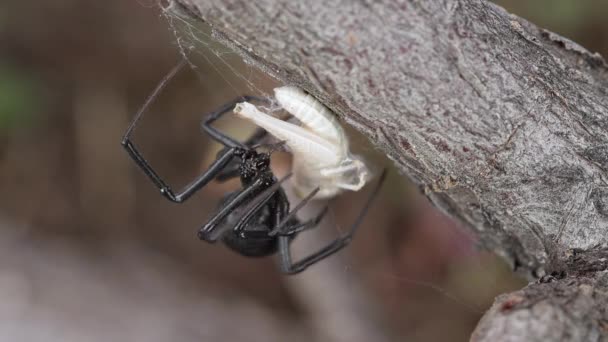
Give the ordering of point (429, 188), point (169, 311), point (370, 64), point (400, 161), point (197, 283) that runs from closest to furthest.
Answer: point (370, 64), point (400, 161), point (429, 188), point (169, 311), point (197, 283)

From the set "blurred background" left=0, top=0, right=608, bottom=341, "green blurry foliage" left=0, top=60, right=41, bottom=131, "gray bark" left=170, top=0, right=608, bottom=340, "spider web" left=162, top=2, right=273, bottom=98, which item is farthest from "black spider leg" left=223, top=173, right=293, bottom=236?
"green blurry foliage" left=0, top=60, right=41, bottom=131

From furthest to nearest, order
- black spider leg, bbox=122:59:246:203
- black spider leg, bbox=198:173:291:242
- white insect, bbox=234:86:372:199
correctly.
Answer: black spider leg, bbox=198:173:291:242, black spider leg, bbox=122:59:246:203, white insect, bbox=234:86:372:199

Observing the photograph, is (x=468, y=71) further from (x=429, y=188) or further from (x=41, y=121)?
(x=41, y=121)

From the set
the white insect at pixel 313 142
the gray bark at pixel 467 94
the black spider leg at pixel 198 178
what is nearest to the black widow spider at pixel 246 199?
the black spider leg at pixel 198 178

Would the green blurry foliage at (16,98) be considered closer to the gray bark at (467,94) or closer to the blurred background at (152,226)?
the blurred background at (152,226)

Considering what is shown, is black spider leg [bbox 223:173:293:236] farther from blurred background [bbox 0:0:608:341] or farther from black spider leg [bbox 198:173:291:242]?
blurred background [bbox 0:0:608:341]

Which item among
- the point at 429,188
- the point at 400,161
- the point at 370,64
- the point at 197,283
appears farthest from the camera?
the point at 197,283

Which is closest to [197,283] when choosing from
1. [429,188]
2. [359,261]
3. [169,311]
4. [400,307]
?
[169,311]
